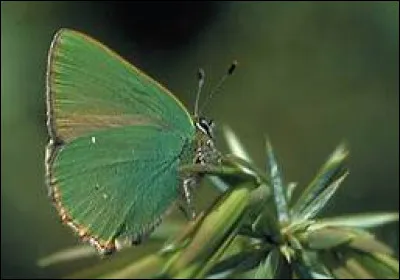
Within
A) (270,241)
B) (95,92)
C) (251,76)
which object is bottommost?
(251,76)

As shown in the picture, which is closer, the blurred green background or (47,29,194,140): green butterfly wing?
(47,29,194,140): green butterfly wing

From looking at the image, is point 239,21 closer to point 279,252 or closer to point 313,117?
point 313,117

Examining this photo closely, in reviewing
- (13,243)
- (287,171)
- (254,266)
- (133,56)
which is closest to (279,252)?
(254,266)

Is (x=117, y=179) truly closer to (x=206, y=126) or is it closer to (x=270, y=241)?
(x=206, y=126)

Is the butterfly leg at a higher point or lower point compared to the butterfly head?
lower

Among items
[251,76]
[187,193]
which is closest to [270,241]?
[187,193]

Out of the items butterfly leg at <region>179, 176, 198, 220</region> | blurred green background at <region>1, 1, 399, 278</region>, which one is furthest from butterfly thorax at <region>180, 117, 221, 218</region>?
blurred green background at <region>1, 1, 399, 278</region>

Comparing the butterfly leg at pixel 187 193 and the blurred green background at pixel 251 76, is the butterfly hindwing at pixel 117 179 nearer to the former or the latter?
the butterfly leg at pixel 187 193

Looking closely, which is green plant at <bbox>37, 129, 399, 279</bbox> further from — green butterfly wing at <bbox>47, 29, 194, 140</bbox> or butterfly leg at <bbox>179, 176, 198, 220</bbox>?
green butterfly wing at <bbox>47, 29, 194, 140</bbox>

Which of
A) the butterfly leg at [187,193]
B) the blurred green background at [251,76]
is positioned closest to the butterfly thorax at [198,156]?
the butterfly leg at [187,193]
